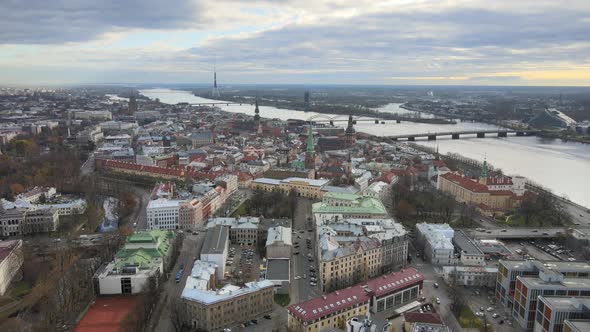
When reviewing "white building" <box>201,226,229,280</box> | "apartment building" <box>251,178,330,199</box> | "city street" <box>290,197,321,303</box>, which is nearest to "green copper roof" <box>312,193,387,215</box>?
"city street" <box>290,197,321,303</box>

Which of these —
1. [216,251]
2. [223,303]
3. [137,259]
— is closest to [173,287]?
[137,259]

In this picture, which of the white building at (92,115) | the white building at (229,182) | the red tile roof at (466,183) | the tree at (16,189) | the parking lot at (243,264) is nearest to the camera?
the parking lot at (243,264)

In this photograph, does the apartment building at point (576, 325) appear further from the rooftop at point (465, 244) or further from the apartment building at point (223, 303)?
the apartment building at point (223, 303)

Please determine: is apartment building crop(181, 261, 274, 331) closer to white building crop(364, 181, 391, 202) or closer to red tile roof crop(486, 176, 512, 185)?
white building crop(364, 181, 391, 202)

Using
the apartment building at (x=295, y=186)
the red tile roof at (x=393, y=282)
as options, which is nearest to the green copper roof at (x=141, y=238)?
the red tile roof at (x=393, y=282)

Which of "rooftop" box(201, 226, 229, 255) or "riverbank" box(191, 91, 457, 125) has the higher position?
"riverbank" box(191, 91, 457, 125)

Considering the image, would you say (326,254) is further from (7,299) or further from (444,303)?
(7,299)

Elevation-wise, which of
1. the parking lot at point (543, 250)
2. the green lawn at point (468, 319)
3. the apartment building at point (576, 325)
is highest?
the apartment building at point (576, 325)

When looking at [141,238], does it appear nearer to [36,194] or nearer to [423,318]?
[423,318]
